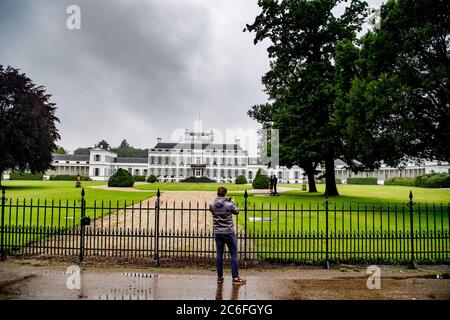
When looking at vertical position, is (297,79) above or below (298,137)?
above

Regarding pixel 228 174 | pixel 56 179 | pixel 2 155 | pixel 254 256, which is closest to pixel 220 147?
pixel 228 174

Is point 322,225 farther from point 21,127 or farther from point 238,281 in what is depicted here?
point 21,127

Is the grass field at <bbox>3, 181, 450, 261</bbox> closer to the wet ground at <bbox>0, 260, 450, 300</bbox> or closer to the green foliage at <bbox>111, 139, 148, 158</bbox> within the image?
the wet ground at <bbox>0, 260, 450, 300</bbox>

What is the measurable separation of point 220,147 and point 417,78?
82347 mm

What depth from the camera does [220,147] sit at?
100m

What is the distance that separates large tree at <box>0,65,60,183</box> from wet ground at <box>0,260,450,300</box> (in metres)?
31.7

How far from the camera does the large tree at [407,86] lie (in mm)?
18422

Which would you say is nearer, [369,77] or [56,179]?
[369,77]

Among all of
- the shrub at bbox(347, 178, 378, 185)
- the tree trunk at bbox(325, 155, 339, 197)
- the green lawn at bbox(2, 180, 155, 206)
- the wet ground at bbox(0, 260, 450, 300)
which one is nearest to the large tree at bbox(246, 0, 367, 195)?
the tree trunk at bbox(325, 155, 339, 197)

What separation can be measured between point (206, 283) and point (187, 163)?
3611 inches

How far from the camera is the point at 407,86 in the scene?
1862 cm

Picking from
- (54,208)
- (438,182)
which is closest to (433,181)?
(438,182)

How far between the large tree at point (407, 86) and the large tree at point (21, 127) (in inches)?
1244
